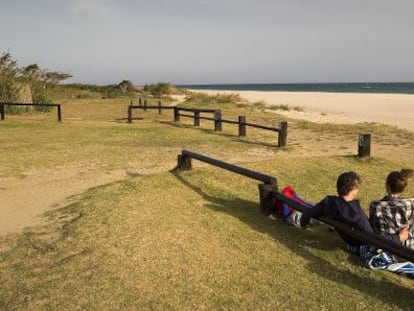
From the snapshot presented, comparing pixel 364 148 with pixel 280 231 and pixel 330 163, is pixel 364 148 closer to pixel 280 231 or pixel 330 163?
pixel 330 163

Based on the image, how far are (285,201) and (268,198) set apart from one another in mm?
456

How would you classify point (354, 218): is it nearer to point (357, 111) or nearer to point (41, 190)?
point (41, 190)

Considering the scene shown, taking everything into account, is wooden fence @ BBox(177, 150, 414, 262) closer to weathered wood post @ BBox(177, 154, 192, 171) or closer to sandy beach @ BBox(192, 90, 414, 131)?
weathered wood post @ BBox(177, 154, 192, 171)

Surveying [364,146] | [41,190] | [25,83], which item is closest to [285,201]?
[41,190]

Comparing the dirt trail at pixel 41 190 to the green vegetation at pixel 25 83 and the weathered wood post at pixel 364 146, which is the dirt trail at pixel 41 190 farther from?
the green vegetation at pixel 25 83

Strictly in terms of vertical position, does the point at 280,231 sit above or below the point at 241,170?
below

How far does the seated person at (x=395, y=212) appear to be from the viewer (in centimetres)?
430

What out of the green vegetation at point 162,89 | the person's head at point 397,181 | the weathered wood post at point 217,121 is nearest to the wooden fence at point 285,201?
the person's head at point 397,181

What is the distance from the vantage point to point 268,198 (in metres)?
5.48

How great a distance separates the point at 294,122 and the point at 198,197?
13217mm

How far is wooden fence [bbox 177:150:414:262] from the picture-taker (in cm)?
364

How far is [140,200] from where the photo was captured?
5.83 m

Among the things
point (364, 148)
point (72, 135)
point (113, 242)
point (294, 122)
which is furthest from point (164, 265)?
point (294, 122)

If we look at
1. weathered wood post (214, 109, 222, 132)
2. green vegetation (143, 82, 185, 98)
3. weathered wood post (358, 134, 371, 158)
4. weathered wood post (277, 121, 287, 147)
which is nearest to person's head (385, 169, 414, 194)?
weathered wood post (358, 134, 371, 158)
